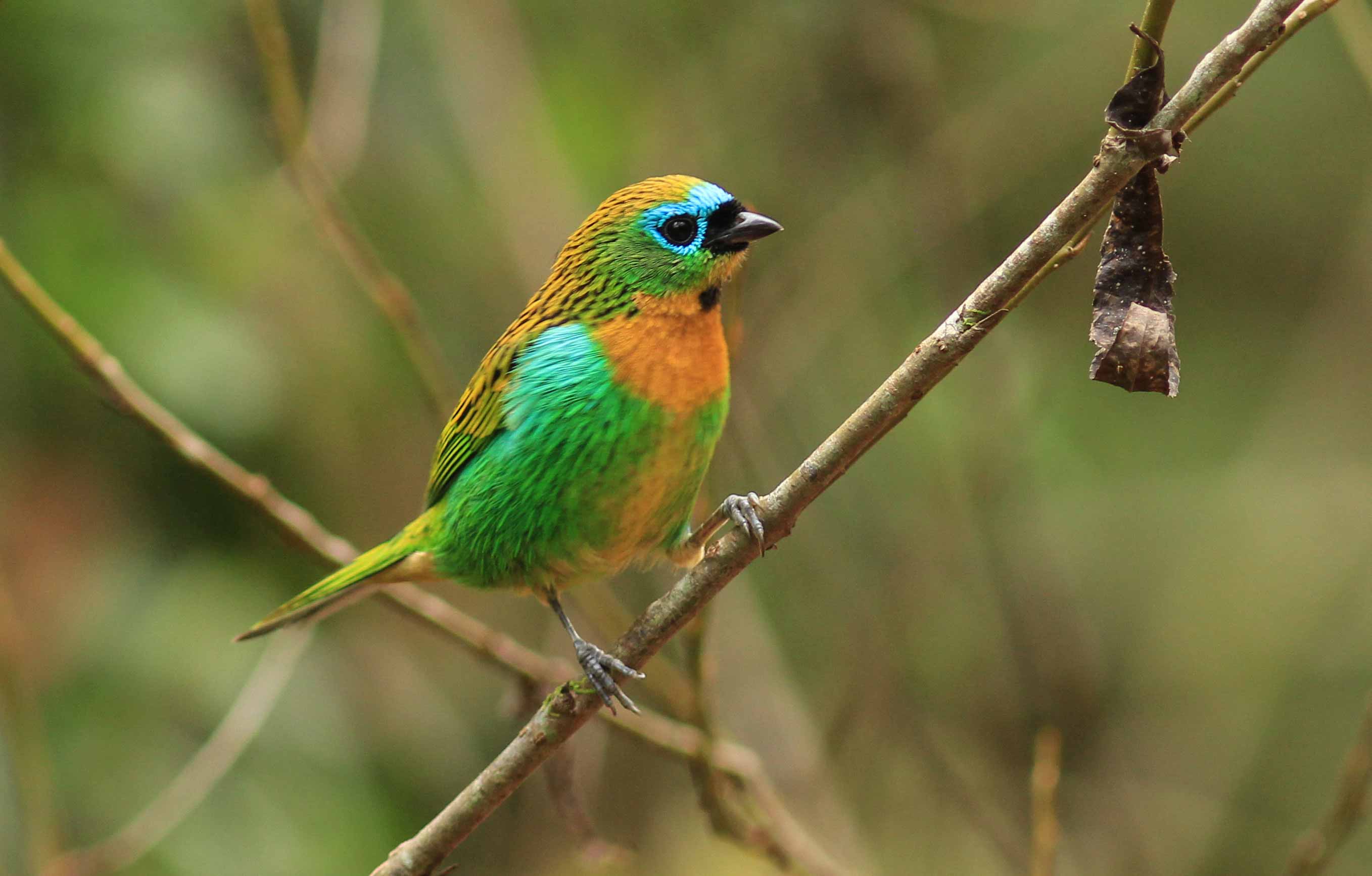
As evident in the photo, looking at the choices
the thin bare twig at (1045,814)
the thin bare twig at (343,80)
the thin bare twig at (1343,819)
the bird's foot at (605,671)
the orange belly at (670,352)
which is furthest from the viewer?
the thin bare twig at (343,80)

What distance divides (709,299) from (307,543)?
118 centimetres

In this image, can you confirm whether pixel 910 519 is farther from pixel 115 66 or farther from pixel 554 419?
pixel 115 66

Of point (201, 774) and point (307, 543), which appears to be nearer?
point (307, 543)

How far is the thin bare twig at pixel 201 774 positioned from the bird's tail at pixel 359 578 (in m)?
0.12

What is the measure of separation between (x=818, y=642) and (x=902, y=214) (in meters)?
1.83

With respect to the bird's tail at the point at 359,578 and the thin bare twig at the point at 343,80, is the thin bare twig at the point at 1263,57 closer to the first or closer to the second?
the bird's tail at the point at 359,578

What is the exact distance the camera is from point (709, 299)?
3.46 meters

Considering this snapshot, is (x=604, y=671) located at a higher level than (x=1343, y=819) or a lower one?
higher

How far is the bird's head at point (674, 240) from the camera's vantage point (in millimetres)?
3436

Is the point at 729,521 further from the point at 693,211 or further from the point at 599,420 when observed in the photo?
the point at 693,211

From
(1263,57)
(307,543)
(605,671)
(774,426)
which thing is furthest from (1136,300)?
(774,426)

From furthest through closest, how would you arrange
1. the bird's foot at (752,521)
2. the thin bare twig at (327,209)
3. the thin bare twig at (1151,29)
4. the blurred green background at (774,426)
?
the blurred green background at (774,426) < the thin bare twig at (327,209) < the bird's foot at (752,521) < the thin bare twig at (1151,29)

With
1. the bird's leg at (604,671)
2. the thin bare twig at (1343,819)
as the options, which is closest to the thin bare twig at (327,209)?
the bird's leg at (604,671)

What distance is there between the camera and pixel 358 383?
16.0ft
